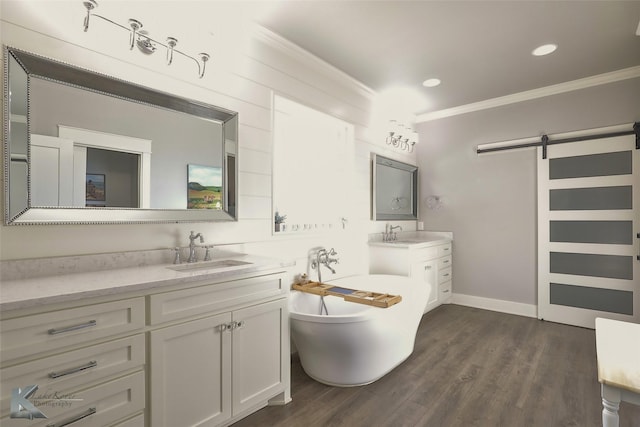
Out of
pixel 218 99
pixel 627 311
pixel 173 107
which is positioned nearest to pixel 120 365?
pixel 173 107

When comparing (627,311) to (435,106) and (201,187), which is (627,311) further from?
(201,187)

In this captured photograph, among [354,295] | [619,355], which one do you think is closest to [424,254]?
[354,295]

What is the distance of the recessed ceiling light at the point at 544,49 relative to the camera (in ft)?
8.99

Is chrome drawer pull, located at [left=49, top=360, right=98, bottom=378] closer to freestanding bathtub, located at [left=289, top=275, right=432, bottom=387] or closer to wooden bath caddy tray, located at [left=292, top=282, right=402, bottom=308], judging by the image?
freestanding bathtub, located at [left=289, top=275, right=432, bottom=387]

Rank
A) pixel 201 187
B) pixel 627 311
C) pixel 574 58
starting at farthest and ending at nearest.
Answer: pixel 627 311 → pixel 574 58 → pixel 201 187

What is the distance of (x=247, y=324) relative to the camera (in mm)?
1824

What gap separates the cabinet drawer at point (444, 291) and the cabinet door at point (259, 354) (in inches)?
104

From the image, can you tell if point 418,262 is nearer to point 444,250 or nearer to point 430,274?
point 430,274

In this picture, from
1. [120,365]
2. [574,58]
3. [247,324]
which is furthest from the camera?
[574,58]

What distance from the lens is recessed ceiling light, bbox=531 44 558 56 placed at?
2.74m

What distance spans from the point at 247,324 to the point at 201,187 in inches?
37.3

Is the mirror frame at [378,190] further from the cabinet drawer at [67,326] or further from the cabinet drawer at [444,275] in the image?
the cabinet drawer at [67,326]

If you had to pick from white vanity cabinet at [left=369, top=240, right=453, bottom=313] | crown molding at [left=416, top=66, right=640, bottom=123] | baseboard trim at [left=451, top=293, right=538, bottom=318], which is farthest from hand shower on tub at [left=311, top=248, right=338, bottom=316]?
crown molding at [left=416, top=66, right=640, bottom=123]

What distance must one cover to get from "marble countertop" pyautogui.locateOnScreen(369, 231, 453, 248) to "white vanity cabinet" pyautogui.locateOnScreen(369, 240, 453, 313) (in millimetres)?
13
